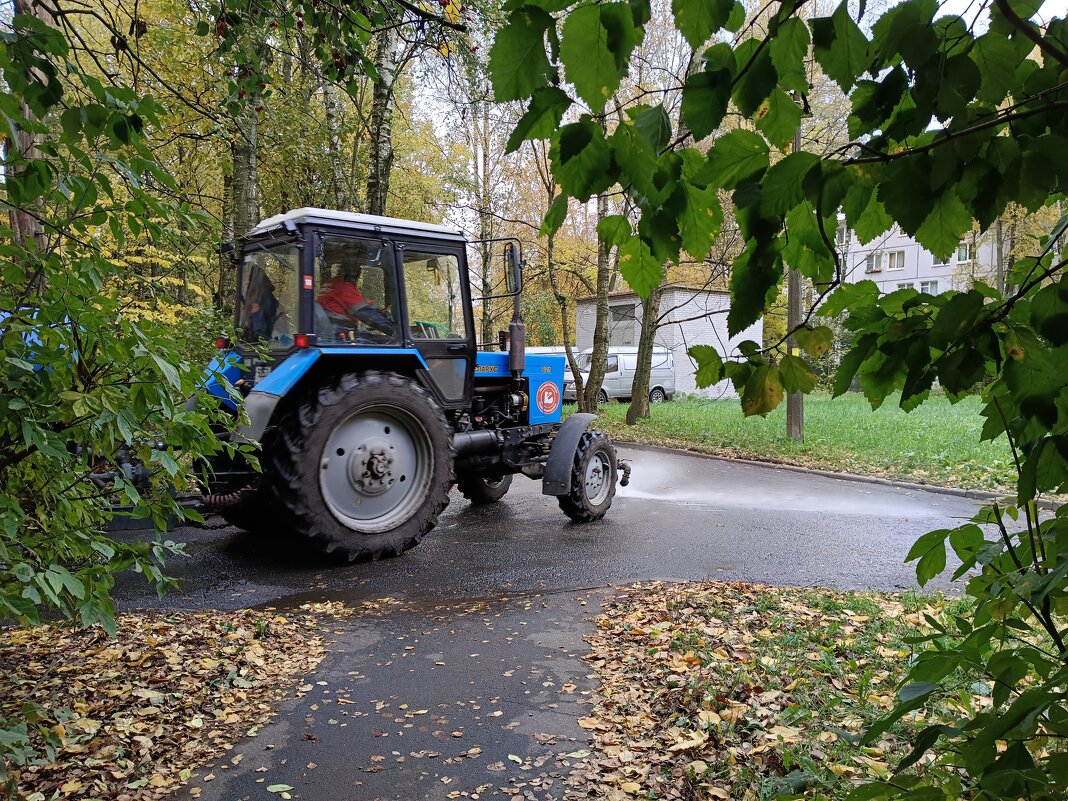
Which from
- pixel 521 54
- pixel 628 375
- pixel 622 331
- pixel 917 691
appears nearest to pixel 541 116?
pixel 521 54

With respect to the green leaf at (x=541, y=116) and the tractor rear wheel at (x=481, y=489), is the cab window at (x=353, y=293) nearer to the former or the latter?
the tractor rear wheel at (x=481, y=489)

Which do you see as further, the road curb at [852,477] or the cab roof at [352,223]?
the road curb at [852,477]

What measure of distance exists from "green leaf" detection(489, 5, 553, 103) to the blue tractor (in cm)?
500

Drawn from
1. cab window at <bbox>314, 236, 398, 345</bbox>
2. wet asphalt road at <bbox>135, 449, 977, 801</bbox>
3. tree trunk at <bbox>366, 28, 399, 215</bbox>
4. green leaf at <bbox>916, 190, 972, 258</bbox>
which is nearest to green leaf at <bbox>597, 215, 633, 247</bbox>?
green leaf at <bbox>916, 190, 972, 258</bbox>

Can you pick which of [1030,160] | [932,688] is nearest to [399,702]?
[932,688]

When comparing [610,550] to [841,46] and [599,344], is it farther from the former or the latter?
[599,344]

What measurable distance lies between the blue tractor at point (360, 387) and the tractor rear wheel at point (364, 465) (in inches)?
0.4

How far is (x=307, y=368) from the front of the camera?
5992 millimetres

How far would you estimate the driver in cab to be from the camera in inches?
251

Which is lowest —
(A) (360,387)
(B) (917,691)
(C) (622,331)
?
(B) (917,691)

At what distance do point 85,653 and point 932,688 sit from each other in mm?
4196

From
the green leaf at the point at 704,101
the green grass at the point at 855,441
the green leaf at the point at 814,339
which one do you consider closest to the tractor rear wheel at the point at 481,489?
the green grass at the point at 855,441

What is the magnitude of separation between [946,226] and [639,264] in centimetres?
55

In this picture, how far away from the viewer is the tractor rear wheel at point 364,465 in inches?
232
